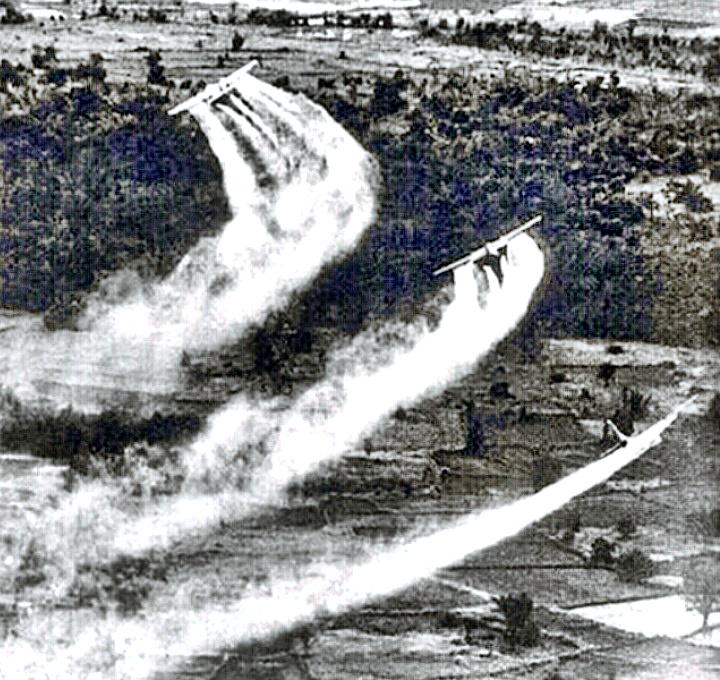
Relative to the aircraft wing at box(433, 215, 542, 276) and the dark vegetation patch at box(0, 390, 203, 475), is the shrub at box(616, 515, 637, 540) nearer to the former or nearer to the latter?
the aircraft wing at box(433, 215, 542, 276)

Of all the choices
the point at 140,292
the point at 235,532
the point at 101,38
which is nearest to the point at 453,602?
the point at 235,532

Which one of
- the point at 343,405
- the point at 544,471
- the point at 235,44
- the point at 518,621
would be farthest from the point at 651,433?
the point at 235,44

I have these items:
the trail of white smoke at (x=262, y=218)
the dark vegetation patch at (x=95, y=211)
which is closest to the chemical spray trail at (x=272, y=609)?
the trail of white smoke at (x=262, y=218)

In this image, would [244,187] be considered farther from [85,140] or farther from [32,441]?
[32,441]

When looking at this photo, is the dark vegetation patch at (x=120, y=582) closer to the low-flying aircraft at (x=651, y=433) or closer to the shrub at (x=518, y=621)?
the shrub at (x=518, y=621)

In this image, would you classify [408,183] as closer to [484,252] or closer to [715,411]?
→ [484,252]
